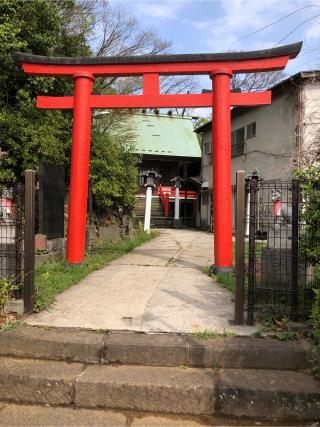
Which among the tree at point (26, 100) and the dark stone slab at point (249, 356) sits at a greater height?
the tree at point (26, 100)

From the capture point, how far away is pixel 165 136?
94.8 feet

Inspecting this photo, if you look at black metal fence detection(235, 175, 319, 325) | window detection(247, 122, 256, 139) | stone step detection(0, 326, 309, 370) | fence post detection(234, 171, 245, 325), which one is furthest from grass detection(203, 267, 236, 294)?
window detection(247, 122, 256, 139)

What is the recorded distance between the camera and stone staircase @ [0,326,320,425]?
344cm

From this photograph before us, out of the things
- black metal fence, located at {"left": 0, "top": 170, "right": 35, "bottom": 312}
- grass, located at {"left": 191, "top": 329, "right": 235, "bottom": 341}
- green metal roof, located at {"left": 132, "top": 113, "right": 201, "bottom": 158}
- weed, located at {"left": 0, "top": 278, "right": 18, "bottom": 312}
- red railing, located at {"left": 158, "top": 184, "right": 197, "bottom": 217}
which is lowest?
grass, located at {"left": 191, "top": 329, "right": 235, "bottom": 341}

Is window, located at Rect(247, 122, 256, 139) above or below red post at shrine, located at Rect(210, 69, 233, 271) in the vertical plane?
above

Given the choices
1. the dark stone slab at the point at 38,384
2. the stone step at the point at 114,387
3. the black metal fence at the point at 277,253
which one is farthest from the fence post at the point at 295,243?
the dark stone slab at the point at 38,384

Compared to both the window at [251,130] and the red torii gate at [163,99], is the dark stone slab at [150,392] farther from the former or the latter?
the window at [251,130]

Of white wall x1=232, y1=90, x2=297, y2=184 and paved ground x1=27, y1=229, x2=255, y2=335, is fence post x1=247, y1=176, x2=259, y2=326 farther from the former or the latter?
white wall x1=232, y1=90, x2=297, y2=184

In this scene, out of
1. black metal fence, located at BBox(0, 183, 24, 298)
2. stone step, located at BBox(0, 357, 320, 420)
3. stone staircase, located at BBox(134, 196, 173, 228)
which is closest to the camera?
stone step, located at BBox(0, 357, 320, 420)

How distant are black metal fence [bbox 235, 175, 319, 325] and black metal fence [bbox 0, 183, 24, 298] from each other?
2.60m

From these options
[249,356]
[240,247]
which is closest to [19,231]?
[240,247]

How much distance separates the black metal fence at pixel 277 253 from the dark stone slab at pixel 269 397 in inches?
41.4

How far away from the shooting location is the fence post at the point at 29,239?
4.89 metres

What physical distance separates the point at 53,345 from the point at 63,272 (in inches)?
138
